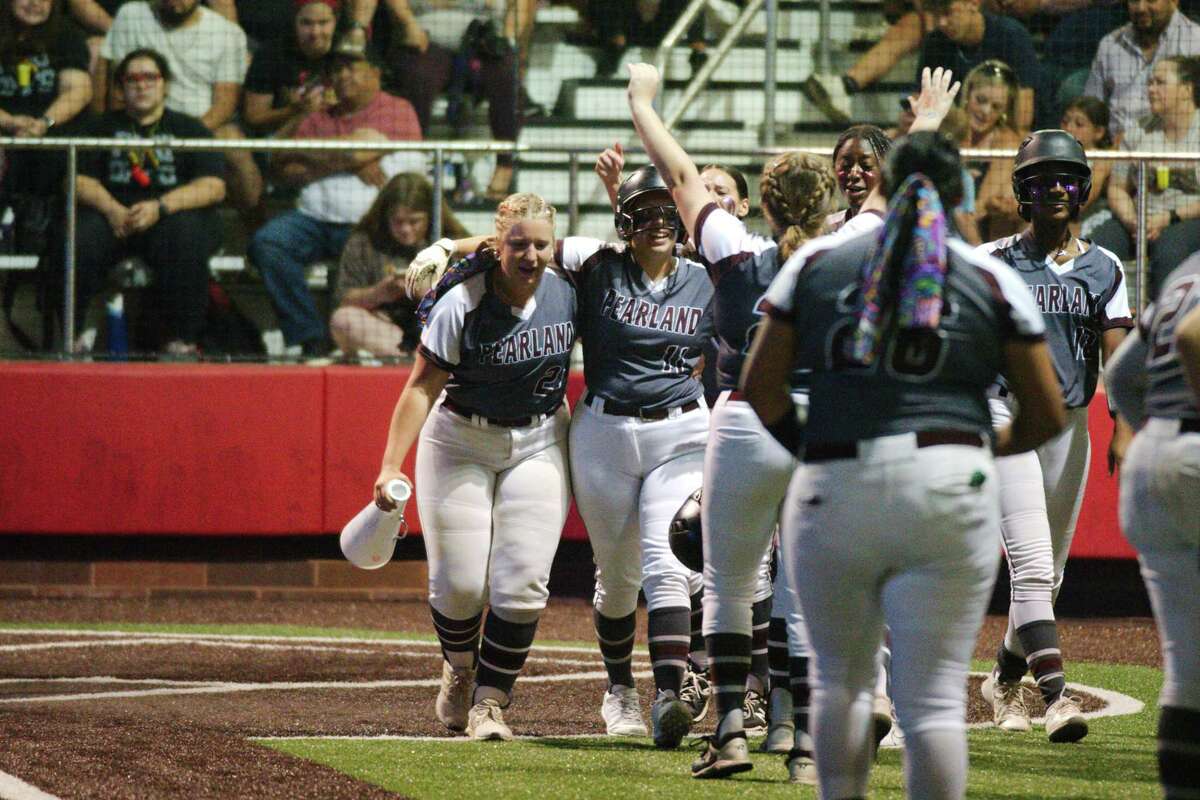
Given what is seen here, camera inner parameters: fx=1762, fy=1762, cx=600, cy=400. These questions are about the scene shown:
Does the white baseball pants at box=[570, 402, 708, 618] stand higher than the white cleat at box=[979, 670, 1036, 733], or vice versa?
the white baseball pants at box=[570, 402, 708, 618]

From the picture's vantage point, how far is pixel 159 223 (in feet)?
36.7

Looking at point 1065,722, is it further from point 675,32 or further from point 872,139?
point 675,32

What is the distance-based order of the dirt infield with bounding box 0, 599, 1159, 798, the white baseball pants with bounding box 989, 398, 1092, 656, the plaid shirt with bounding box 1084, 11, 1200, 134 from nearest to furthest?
the dirt infield with bounding box 0, 599, 1159, 798 → the white baseball pants with bounding box 989, 398, 1092, 656 → the plaid shirt with bounding box 1084, 11, 1200, 134

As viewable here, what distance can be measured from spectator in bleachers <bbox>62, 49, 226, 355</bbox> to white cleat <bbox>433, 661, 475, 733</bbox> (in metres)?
5.11

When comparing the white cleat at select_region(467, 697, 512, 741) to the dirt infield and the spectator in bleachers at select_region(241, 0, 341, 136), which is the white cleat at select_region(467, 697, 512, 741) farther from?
the spectator in bleachers at select_region(241, 0, 341, 136)

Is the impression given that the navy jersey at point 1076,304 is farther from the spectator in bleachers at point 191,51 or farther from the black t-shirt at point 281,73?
the spectator in bleachers at point 191,51

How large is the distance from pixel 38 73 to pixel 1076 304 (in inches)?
306

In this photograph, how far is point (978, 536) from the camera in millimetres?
3648

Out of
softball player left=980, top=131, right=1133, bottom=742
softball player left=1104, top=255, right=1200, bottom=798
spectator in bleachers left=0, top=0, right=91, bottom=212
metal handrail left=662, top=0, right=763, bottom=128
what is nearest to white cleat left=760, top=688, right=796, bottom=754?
softball player left=980, top=131, right=1133, bottom=742

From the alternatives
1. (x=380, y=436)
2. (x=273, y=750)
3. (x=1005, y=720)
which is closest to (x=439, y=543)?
(x=273, y=750)

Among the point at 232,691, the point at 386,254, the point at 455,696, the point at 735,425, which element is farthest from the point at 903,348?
the point at 386,254

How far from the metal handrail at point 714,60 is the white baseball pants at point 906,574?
30.4ft

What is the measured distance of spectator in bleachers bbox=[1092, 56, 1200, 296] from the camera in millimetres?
10805

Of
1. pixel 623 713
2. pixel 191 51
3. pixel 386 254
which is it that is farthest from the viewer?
pixel 191 51
